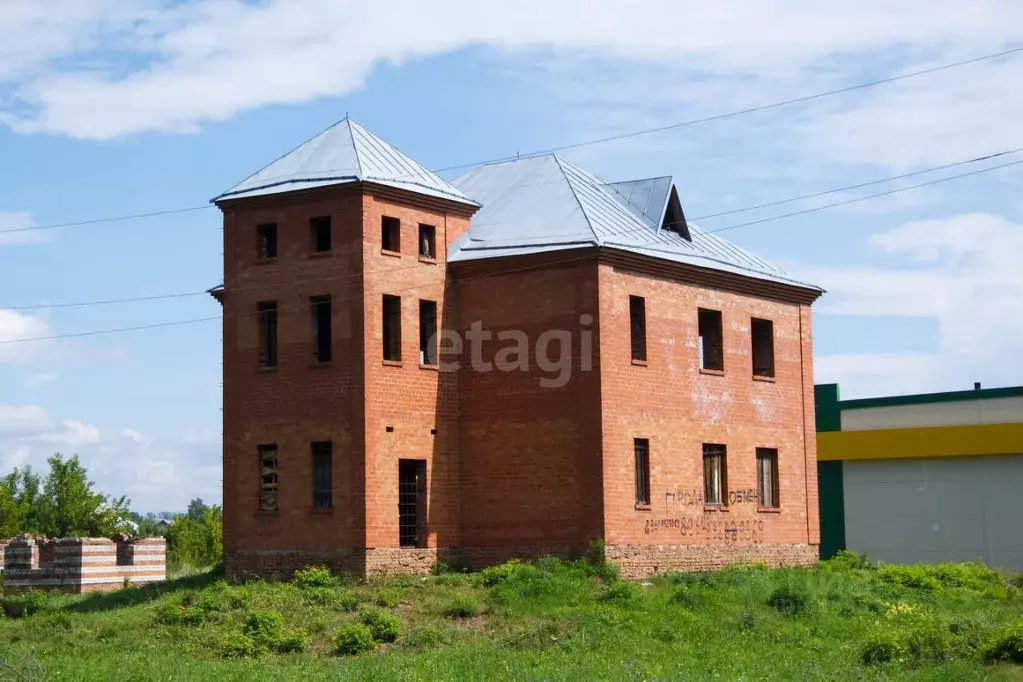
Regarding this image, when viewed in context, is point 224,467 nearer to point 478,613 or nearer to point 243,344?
point 243,344

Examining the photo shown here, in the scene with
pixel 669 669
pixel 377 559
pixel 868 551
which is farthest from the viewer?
pixel 868 551

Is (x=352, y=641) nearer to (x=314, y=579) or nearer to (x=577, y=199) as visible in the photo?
(x=314, y=579)

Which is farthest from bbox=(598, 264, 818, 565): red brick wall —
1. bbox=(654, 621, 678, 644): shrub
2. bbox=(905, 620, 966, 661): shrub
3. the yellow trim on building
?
the yellow trim on building

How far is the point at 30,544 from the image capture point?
40156 millimetres

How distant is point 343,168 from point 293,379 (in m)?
4.82

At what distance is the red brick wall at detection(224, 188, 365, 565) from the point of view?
30266mm

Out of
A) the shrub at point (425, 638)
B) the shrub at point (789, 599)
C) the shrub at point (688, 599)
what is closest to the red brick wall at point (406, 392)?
the shrub at point (425, 638)

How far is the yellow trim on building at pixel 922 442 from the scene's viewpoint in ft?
142

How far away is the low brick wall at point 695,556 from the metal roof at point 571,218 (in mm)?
6716

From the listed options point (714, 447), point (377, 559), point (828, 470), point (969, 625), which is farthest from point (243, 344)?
point (828, 470)

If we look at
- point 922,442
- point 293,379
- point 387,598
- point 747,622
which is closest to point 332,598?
point 387,598

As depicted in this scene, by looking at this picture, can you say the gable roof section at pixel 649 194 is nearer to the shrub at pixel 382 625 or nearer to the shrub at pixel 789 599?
the shrub at pixel 789 599

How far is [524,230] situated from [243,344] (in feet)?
22.8

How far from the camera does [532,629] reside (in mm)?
25734
